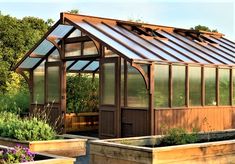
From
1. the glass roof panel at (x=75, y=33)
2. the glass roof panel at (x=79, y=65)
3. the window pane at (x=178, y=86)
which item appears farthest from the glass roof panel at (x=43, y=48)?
the window pane at (x=178, y=86)

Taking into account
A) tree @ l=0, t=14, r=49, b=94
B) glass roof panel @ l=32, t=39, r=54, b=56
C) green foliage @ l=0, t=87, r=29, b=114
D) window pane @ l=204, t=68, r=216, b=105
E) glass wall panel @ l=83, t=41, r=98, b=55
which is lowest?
green foliage @ l=0, t=87, r=29, b=114

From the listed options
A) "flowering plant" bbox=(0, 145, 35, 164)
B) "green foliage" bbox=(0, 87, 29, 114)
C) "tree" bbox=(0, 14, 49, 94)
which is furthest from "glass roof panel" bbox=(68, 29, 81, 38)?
"tree" bbox=(0, 14, 49, 94)

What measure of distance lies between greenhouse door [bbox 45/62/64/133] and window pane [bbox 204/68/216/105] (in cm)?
467

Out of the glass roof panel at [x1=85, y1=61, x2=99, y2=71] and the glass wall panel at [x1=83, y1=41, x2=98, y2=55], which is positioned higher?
the glass wall panel at [x1=83, y1=41, x2=98, y2=55]

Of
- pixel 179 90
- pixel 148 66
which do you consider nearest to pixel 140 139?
pixel 148 66

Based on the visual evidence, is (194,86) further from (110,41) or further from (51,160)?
(51,160)

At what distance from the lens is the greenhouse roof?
13250mm

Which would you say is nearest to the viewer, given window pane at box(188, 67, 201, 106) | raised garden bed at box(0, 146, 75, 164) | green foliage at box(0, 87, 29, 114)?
raised garden bed at box(0, 146, 75, 164)

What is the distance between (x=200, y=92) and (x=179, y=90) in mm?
1022

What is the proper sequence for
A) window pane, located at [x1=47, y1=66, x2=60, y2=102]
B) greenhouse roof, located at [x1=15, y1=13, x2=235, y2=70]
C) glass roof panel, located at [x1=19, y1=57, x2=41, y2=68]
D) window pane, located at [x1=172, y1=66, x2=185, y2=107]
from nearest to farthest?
greenhouse roof, located at [x1=15, y1=13, x2=235, y2=70], window pane, located at [x1=172, y1=66, x2=185, y2=107], window pane, located at [x1=47, y1=66, x2=60, y2=102], glass roof panel, located at [x1=19, y1=57, x2=41, y2=68]

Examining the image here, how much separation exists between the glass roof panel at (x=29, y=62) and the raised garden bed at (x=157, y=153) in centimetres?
733

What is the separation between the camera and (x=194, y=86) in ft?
46.4

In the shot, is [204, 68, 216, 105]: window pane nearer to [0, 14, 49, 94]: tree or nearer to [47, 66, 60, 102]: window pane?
[47, 66, 60, 102]: window pane

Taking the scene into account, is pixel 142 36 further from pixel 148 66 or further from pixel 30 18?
pixel 30 18
